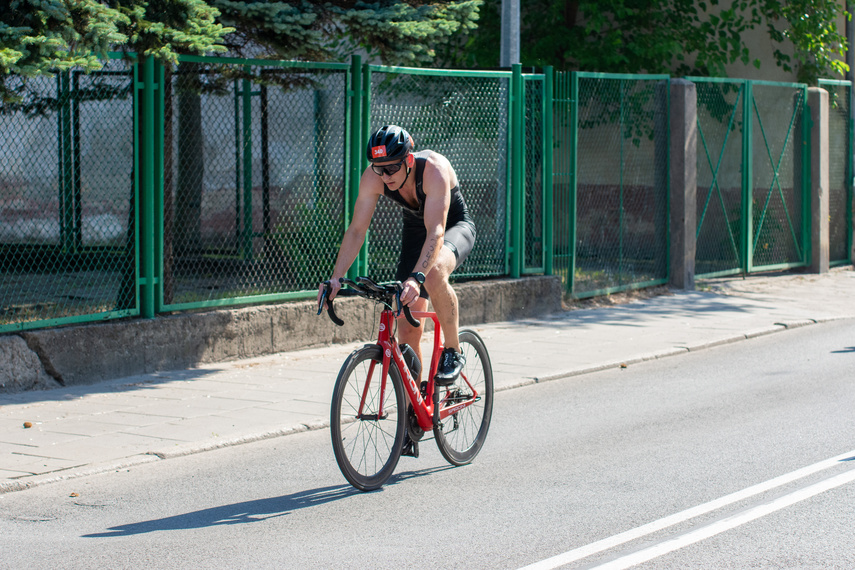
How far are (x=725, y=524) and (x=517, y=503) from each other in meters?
1.02

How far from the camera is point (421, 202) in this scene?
586 cm

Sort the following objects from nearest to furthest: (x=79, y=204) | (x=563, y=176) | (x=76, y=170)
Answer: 1. (x=79, y=204)
2. (x=76, y=170)
3. (x=563, y=176)

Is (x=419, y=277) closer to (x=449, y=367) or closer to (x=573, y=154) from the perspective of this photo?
(x=449, y=367)

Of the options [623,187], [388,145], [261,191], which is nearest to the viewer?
[388,145]

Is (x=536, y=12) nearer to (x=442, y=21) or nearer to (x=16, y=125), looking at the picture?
(x=442, y=21)

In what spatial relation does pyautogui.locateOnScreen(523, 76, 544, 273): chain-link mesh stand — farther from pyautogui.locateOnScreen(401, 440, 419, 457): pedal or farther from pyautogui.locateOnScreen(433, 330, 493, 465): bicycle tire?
pyautogui.locateOnScreen(401, 440, 419, 457): pedal

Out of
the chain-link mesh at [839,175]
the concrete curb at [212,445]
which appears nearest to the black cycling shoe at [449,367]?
the concrete curb at [212,445]

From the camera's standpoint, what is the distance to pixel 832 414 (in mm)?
7477

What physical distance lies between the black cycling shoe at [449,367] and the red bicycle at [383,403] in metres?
0.03

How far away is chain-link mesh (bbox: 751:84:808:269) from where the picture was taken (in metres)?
16.3

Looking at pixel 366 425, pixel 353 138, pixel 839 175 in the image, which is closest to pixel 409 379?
pixel 366 425

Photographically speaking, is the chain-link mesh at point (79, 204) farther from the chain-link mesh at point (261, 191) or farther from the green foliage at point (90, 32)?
the green foliage at point (90, 32)

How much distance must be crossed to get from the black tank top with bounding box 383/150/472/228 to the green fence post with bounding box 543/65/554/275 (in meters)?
6.55

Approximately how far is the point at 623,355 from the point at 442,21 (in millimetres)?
3512
